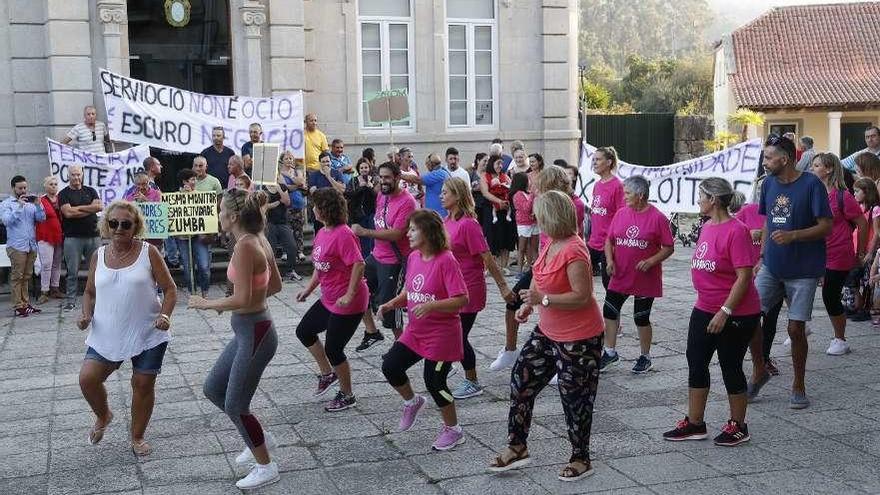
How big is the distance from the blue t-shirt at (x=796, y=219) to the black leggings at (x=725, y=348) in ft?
3.56

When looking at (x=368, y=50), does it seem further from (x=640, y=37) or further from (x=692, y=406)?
(x=640, y=37)

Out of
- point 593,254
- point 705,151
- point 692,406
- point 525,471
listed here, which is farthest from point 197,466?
point 705,151

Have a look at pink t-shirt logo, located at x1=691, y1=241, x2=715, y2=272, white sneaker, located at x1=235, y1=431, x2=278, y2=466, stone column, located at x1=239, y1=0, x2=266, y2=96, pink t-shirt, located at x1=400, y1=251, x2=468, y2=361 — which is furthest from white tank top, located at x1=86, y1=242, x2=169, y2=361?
stone column, located at x1=239, y1=0, x2=266, y2=96

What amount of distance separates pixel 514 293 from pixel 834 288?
2924 millimetres

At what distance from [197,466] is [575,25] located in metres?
14.5

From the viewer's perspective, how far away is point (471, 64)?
18453 millimetres

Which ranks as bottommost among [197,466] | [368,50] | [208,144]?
[197,466]

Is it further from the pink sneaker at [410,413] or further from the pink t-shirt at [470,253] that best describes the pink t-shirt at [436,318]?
the pink t-shirt at [470,253]

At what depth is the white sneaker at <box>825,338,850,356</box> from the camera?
926 cm

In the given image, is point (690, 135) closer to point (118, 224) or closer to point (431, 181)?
point (431, 181)

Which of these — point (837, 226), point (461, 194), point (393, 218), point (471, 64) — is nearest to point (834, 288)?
point (837, 226)

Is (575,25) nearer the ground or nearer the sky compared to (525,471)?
nearer the sky

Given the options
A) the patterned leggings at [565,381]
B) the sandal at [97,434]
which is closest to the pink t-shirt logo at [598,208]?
the patterned leggings at [565,381]

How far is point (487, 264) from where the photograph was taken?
7.59m
